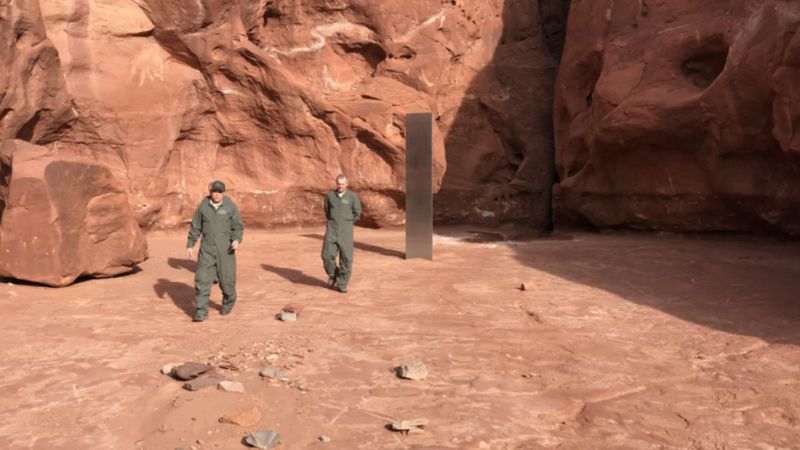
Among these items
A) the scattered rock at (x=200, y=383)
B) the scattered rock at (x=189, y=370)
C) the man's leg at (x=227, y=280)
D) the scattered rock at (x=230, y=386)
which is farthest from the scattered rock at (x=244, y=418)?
the man's leg at (x=227, y=280)

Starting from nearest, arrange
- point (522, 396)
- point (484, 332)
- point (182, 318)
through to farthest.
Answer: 1. point (522, 396)
2. point (484, 332)
3. point (182, 318)

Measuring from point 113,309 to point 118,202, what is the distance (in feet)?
6.40

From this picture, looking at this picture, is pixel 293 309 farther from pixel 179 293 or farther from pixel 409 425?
pixel 409 425

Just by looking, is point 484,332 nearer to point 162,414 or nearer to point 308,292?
point 308,292

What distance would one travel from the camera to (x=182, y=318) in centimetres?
610

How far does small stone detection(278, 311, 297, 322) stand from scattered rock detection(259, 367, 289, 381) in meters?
1.46

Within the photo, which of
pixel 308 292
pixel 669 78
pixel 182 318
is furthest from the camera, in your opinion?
pixel 669 78

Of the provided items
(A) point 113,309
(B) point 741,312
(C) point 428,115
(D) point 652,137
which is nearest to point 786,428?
(B) point 741,312

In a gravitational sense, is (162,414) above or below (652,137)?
below

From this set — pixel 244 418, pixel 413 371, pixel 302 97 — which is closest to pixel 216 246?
pixel 413 371

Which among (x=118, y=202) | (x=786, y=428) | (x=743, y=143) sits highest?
(x=743, y=143)

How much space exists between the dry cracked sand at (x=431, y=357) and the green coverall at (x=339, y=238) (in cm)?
24

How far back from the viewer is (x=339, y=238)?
7508 millimetres

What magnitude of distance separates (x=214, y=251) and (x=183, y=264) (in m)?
2.92
